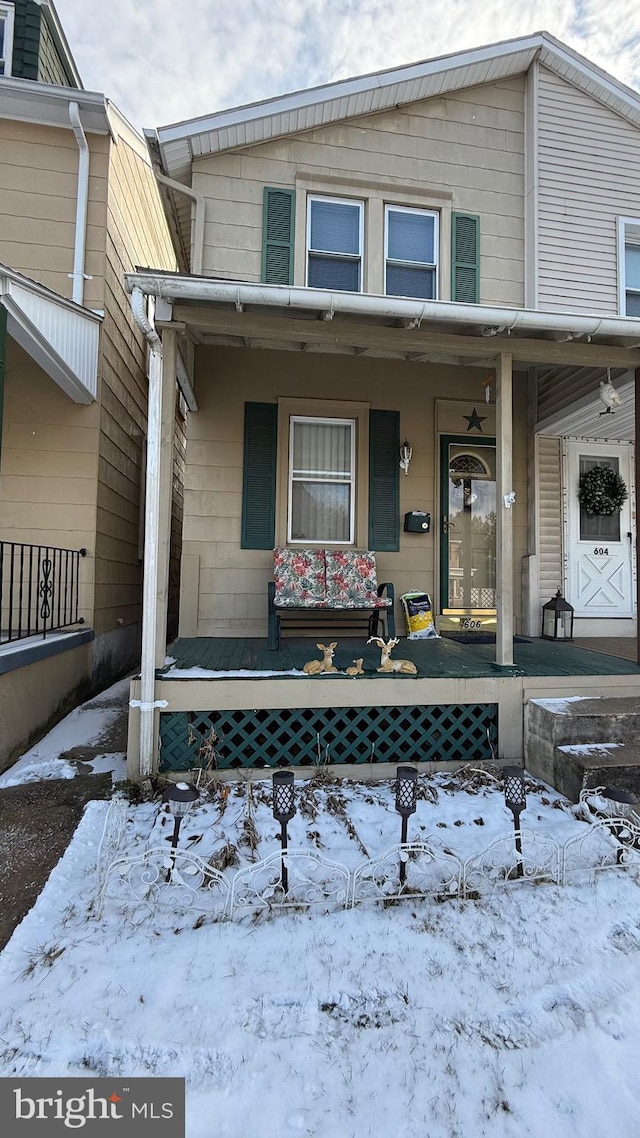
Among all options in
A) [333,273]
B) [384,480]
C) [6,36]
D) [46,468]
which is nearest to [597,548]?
[384,480]

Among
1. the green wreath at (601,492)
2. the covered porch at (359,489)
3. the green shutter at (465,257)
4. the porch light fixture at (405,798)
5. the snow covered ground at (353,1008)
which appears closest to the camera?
the snow covered ground at (353,1008)

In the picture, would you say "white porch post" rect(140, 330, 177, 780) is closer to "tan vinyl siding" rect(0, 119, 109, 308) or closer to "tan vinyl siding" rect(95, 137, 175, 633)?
"tan vinyl siding" rect(95, 137, 175, 633)

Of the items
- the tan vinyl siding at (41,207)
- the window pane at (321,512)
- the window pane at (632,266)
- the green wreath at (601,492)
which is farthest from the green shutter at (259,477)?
the window pane at (632,266)

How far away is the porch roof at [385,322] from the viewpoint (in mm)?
3045

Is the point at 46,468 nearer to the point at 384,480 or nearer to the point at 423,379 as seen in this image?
the point at 384,480

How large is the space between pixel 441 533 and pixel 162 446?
3.29 metres

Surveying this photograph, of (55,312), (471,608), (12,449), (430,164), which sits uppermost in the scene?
(430,164)

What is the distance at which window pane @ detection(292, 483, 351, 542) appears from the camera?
211 inches

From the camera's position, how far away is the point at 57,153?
4.86 meters

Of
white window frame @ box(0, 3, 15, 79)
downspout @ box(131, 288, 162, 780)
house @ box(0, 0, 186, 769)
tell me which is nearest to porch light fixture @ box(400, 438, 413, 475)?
house @ box(0, 0, 186, 769)

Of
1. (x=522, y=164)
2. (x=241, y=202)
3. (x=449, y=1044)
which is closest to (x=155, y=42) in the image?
(x=241, y=202)

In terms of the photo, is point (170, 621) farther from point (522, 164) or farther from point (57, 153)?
point (522, 164)

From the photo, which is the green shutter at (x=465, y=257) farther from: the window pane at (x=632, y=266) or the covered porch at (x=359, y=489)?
the window pane at (x=632, y=266)

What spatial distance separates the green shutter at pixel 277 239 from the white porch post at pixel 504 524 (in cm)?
218
